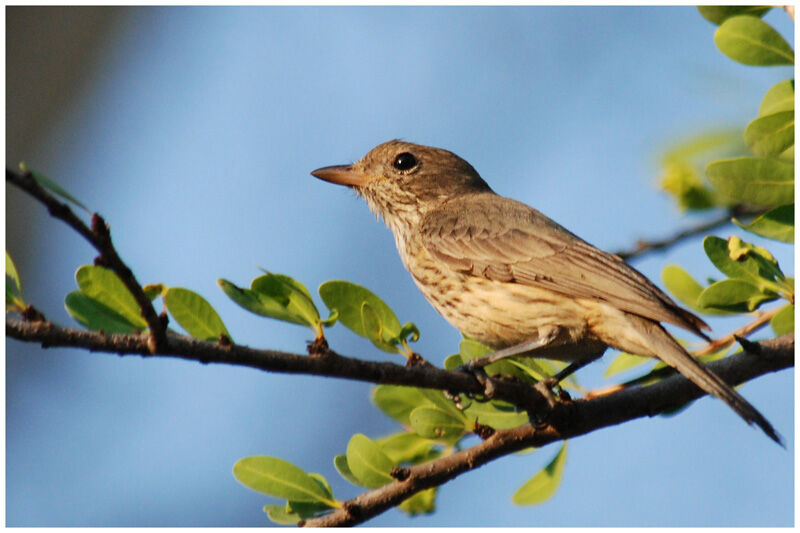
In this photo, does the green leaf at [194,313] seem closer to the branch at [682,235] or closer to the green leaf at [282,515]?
the green leaf at [282,515]

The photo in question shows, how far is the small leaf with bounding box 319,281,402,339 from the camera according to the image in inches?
134

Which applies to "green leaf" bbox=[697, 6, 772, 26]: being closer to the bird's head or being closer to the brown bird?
the brown bird

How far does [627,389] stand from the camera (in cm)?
381

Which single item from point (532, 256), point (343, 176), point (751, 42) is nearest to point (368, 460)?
point (532, 256)

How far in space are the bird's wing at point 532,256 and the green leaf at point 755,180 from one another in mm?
556

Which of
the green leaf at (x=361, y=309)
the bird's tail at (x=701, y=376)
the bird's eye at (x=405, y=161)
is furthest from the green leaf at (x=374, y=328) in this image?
the bird's eye at (x=405, y=161)

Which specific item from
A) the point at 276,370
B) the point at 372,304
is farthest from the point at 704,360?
the point at 276,370

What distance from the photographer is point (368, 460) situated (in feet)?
11.6

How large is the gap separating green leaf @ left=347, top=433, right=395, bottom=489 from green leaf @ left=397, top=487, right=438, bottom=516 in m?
0.53

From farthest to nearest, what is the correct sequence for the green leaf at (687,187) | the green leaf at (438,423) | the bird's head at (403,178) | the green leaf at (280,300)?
the bird's head at (403,178)
the green leaf at (687,187)
the green leaf at (438,423)
the green leaf at (280,300)

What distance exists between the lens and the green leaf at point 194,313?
301 cm

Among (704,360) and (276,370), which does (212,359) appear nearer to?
(276,370)

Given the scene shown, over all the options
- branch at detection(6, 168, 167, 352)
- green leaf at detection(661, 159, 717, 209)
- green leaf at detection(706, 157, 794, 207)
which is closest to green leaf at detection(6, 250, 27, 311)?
branch at detection(6, 168, 167, 352)

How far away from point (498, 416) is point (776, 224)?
1361mm
